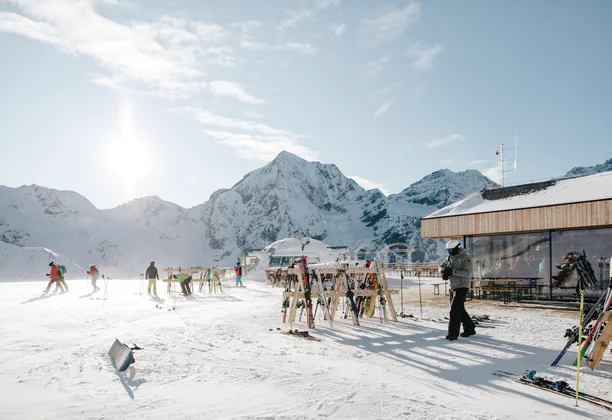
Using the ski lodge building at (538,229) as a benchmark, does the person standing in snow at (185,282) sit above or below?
below

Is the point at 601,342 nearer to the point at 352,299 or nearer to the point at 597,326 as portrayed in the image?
the point at 597,326

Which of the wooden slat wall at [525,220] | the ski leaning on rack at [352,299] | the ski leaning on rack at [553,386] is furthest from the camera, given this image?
the wooden slat wall at [525,220]

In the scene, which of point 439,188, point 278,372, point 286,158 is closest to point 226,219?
point 286,158

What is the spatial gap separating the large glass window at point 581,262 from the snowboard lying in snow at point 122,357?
14497 mm

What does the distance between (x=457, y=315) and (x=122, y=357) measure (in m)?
5.73

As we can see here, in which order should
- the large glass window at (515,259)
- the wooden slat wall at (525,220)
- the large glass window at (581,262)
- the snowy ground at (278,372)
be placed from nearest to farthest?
the snowy ground at (278,372), the wooden slat wall at (525,220), the large glass window at (581,262), the large glass window at (515,259)

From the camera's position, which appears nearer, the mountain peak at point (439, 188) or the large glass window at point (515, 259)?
the large glass window at point (515, 259)

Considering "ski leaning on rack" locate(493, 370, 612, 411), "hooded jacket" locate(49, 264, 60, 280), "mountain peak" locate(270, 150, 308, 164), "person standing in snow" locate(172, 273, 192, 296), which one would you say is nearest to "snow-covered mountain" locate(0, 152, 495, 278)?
"mountain peak" locate(270, 150, 308, 164)

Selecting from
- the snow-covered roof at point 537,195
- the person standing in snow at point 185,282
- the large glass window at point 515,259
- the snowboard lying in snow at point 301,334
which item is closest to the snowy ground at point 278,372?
the snowboard lying in snow at point 301,334

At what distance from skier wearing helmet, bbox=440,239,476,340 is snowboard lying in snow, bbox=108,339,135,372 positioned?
5.48 m

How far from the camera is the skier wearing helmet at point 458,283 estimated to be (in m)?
8.16

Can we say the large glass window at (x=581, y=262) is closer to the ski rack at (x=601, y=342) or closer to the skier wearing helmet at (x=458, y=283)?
the skier wearing helmet at (x=458, y=283)

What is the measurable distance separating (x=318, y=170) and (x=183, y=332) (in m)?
158

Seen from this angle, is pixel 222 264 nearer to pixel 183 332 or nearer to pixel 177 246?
pixel 177 246
